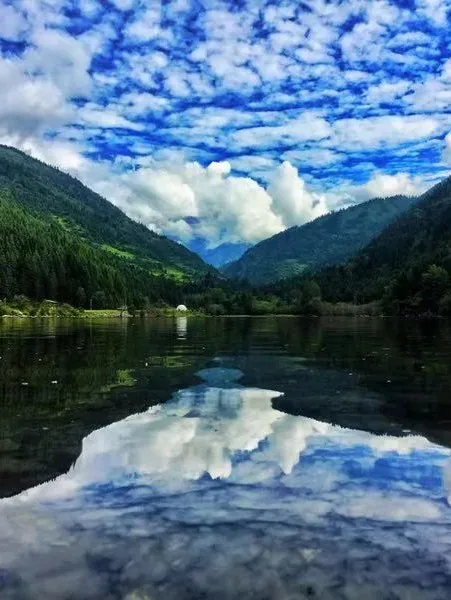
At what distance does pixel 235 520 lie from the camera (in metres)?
10.4

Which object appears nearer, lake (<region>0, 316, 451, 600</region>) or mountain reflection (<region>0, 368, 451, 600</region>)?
mountain reflection (<region>0, 368, 451, 600</region>)

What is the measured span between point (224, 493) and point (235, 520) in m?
1.58

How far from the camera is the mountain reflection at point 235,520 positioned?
8.02 metres

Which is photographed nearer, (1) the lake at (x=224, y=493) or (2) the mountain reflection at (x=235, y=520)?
(2) the mountain reflection at (x=235, y=520)

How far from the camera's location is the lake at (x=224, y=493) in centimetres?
816

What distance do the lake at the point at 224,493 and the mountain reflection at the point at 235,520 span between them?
36 mm

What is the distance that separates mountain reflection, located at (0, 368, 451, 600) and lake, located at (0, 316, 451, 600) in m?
0.04

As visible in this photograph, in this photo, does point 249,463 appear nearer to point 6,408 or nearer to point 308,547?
point 308,547

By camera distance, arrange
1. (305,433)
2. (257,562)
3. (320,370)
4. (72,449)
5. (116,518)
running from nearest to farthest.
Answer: (257,562) → (116,518) → (72,449) → (305,433) → (320,370)

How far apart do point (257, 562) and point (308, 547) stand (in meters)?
1.06

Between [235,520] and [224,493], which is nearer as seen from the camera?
[235,520]

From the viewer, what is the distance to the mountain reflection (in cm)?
802

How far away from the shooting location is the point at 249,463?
14.2 m

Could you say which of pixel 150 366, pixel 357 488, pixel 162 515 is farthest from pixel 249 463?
pixel 150 366
